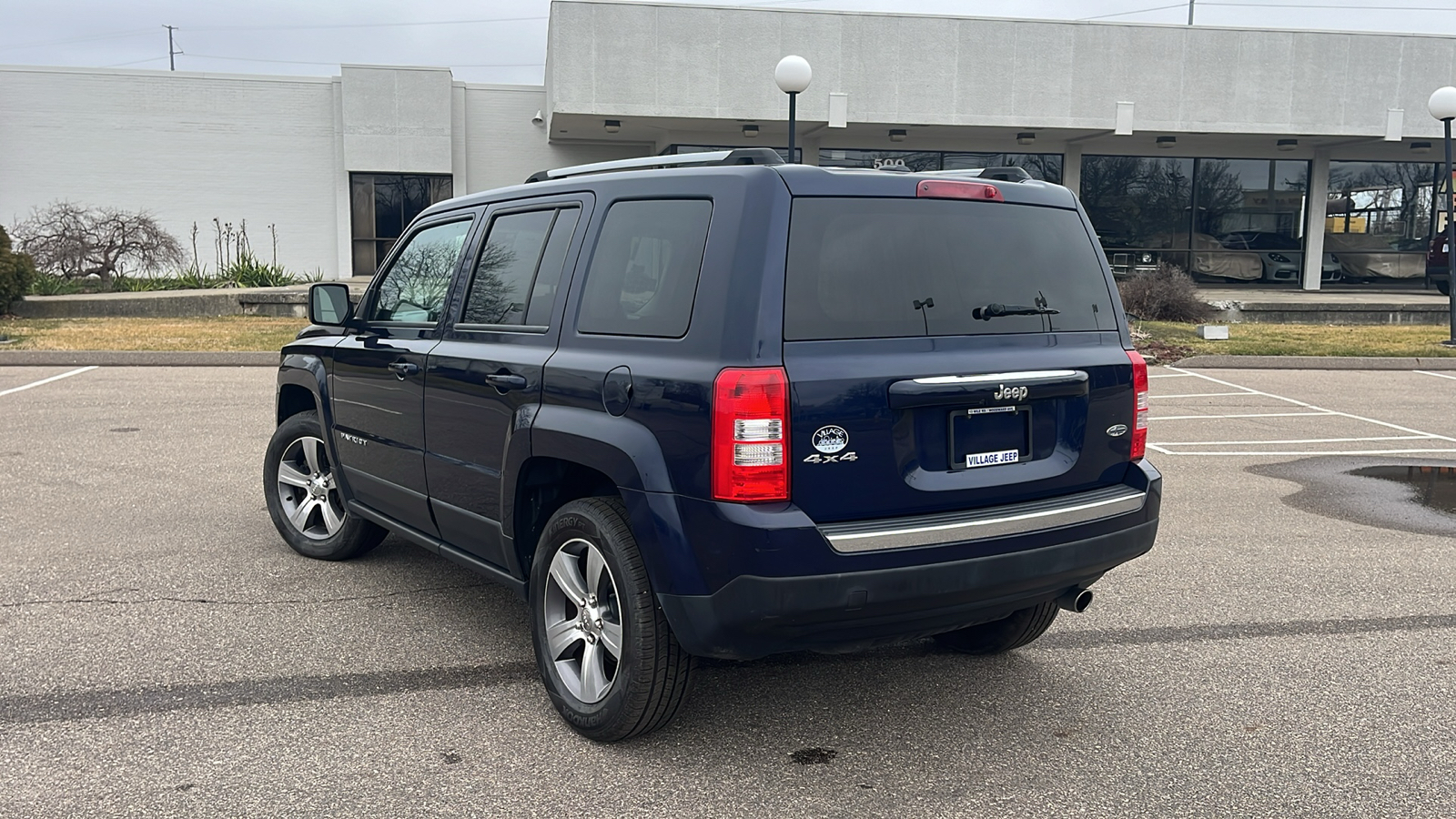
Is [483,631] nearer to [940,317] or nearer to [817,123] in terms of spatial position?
[940,317]

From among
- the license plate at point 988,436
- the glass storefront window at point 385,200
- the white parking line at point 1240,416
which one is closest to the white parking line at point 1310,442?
the white parking line at point 1240,416

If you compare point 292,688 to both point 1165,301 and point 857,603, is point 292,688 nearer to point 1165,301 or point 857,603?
point 857,603

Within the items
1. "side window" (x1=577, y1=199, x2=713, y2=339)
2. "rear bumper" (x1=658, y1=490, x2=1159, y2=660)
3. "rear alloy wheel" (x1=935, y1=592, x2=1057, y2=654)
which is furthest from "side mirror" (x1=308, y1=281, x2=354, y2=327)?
"rear alloy wheel" (x1=935, y1=592, x2=1057, y2=654)

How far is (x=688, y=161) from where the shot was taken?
13.2ft

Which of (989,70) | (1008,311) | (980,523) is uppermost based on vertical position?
(989,70)

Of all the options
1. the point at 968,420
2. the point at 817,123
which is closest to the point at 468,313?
the point at 968,420

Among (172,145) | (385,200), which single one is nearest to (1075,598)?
(385,200)

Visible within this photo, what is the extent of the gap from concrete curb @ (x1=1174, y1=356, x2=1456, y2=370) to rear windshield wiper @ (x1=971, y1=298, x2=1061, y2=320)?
13.9m

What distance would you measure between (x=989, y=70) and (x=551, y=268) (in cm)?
2253

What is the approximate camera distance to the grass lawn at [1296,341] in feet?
57.6

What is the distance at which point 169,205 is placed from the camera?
1152 inches

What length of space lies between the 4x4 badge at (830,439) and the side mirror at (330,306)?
3.00 meters

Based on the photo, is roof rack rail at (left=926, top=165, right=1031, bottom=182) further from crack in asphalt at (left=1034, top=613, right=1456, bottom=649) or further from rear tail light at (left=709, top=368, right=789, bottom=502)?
crack in asphalt at (left=1034, top=613, right=1456, bottom=649)

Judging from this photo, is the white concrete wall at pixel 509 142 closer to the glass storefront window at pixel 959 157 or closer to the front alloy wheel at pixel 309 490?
the glass storefront window at pixel 959 157
